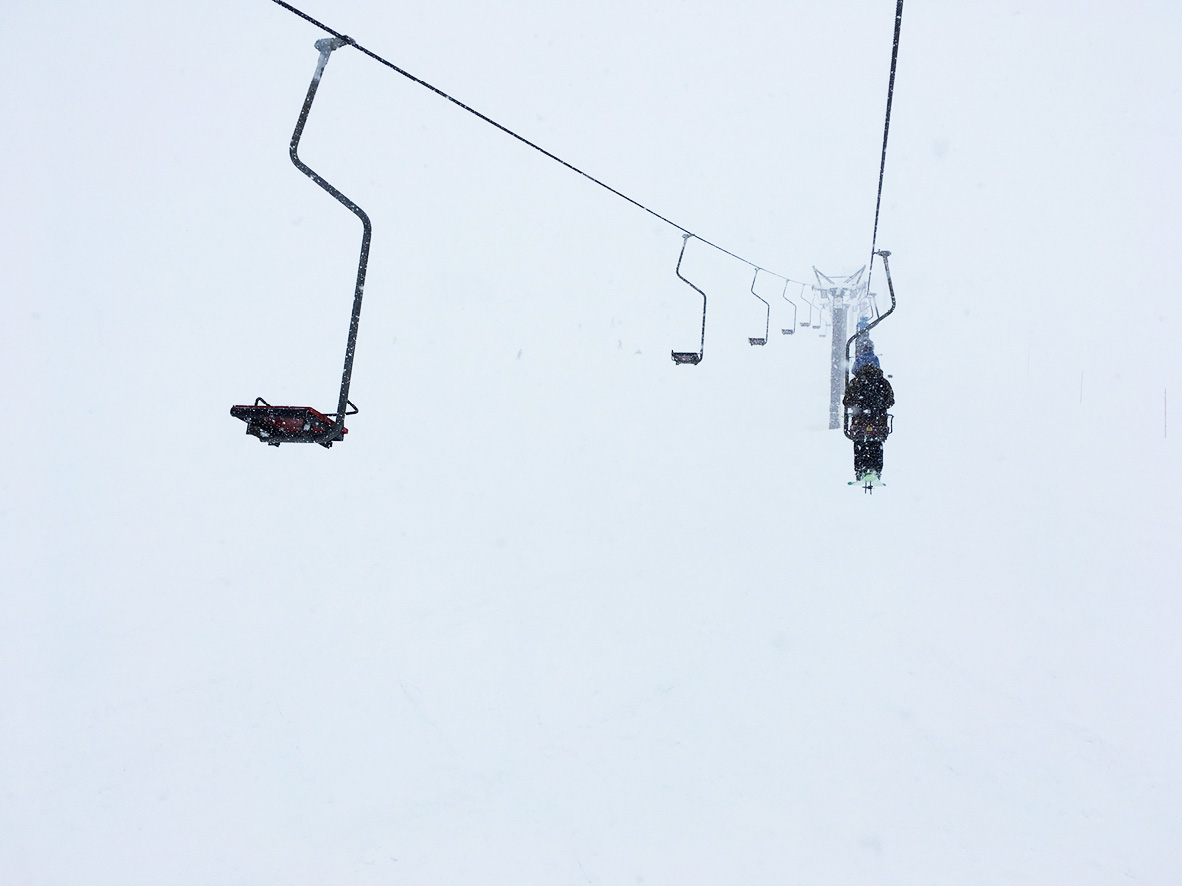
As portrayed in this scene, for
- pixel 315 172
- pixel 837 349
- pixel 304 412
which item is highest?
pixel 837 349

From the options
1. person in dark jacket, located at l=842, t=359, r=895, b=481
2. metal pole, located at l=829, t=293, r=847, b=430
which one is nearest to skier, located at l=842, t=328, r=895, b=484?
person in dark jacket, located at l=842, t=359, r=895, b=481

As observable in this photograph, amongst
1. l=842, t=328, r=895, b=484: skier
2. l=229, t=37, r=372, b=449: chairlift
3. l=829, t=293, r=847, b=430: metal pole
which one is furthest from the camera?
l=829, t=293, r=847, b=430: metal pole

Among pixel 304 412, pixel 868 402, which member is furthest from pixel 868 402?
pixel 304 412

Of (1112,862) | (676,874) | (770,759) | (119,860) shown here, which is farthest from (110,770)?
(1112,862)

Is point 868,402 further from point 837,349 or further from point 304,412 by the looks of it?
point 837,349

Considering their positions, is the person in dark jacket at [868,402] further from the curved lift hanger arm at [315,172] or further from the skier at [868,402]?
the curved lift hanger arm at [315,172]

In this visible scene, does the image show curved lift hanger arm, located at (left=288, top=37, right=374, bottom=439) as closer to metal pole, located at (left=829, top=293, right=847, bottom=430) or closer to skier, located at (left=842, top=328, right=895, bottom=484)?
skier, located at (left=842, top=328, right=895, bottom=484)

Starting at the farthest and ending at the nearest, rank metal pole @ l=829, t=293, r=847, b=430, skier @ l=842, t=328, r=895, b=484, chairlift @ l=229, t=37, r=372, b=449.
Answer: metal pole @ l=829, t=293, r=847, b=430 → skier @ l=842, t=328, r=895, b=484 → chairlift @ l=229, t=37, r=372, b=449

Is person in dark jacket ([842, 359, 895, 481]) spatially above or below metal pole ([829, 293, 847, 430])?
below

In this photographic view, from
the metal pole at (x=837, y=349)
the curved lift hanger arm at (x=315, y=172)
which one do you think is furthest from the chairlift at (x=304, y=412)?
the metal pole at (x=837, y=349)

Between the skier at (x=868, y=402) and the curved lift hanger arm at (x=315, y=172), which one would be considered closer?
the curved lift hanger arm at (x=315, y=172)

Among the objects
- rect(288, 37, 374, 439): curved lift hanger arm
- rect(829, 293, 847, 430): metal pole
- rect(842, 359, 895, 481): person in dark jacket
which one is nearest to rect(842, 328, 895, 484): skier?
rect(842, 359, 895, 481): person in dark jacket

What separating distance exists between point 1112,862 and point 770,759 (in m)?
2.09

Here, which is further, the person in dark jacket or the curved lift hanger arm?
the person in dark jacket
